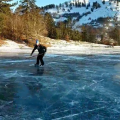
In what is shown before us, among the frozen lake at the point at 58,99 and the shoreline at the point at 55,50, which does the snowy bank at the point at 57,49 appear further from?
the frozen lake at the point at 58,99

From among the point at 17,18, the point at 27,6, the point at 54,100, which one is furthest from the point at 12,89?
the point at 27,6

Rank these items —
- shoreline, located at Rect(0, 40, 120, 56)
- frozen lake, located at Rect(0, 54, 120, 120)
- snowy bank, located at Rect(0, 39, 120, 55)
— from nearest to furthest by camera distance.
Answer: frozen lake, located at Rect(0, 54, 120, 120) < shoreline, located at Rect(0, 40, 120, 56) < snowy bank, located at Rect(0, 39, 120, 55)

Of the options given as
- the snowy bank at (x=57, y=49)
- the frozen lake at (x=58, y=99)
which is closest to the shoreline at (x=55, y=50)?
the snowy bank at (x=57, y=49)

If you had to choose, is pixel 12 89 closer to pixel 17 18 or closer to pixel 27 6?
pixel 17 18

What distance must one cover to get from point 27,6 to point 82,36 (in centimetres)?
2465

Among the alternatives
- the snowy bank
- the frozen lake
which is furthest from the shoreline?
the frozen lake

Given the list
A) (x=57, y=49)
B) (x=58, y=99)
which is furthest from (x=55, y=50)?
(x=58, y=99)

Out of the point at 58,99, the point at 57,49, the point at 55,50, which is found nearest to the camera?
the point at 58,99

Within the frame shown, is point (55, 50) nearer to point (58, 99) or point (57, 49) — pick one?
point (57, 49)

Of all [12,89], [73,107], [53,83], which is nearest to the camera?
[73,107]

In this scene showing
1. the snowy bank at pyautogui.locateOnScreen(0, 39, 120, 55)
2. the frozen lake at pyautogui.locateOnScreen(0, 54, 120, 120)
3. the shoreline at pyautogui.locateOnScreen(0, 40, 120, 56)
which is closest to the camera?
the frozen lake at pyautogui.locateOnScreen(0, 54, 120, 120)

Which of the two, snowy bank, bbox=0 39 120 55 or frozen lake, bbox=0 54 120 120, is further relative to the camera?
snowy bank, bbox=0 39 120 55

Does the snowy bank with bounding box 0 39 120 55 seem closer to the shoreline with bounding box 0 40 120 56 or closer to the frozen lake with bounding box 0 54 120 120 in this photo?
the shoreline with bounding box 0 40 120 56

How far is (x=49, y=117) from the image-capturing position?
4723 millimetres
